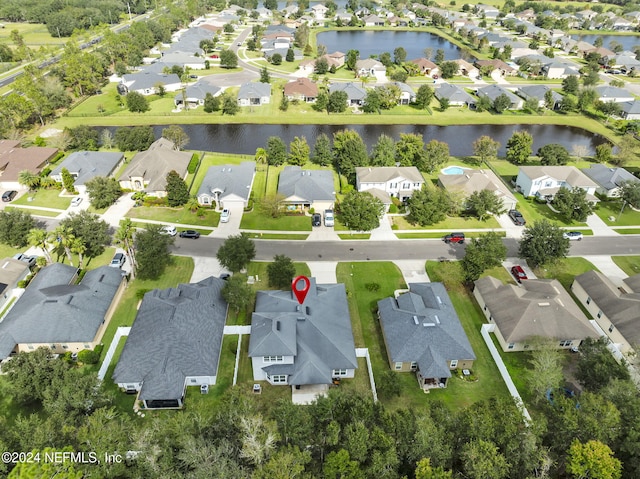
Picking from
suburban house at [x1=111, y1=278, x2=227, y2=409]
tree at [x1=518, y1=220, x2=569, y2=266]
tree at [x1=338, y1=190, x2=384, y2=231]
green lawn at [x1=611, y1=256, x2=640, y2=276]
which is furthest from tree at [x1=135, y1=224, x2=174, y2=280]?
green lawn at [x1=611, y1=256, x2=640, y2=276]

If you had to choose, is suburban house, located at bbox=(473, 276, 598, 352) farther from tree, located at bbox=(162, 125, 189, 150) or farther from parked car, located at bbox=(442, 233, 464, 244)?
tree, located at bbox=(162, 125, 189, 150)

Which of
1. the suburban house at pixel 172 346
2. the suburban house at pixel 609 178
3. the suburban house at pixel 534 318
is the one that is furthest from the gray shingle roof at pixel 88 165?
the suburban house at pixel 609 178

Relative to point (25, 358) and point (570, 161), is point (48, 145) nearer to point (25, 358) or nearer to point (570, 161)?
point (25, 358)

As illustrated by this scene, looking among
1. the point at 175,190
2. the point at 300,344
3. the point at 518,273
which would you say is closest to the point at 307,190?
the point at 175,190

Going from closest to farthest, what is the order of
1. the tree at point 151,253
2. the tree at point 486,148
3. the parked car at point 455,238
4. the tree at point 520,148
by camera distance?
the tree at point 151,253 < the parked car at point 455,238 < the tree at point 486,148 < the tree at point 520,148

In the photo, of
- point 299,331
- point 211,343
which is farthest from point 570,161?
point 211,343

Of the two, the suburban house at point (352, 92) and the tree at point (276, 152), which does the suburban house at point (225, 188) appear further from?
the suburban house at point (352, 92)
